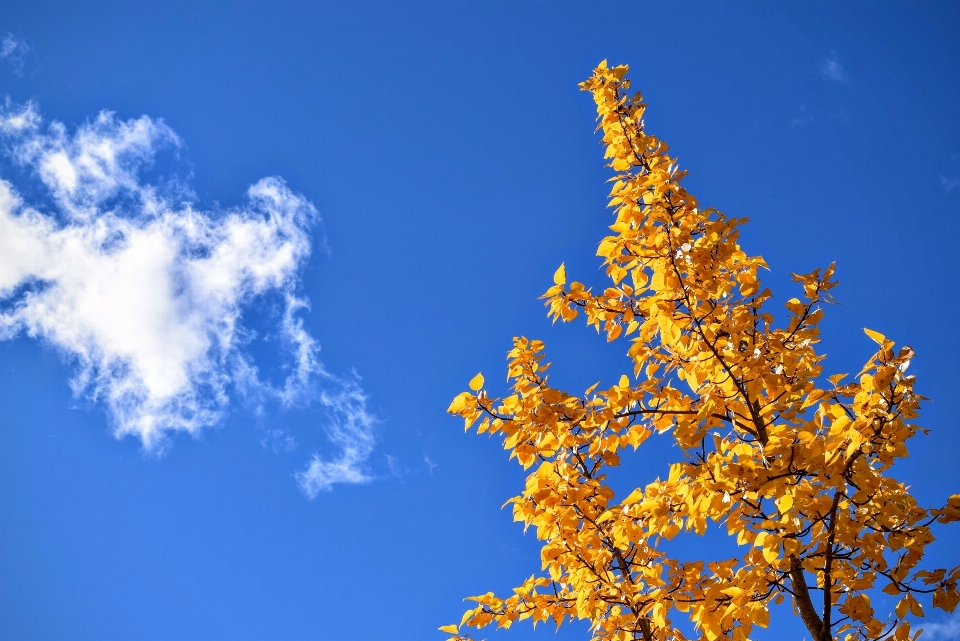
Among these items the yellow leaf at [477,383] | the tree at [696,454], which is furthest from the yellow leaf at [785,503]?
the yellow leaf at [477,383]

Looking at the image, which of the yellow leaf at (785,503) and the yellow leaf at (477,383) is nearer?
the yellow leaf at (785,503)

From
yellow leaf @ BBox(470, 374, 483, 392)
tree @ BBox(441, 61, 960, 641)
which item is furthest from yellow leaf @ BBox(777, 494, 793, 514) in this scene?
yellow leaf @ BBox(470, 374, 483, 392)

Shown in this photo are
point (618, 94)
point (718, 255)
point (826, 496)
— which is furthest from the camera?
point (618, 94)

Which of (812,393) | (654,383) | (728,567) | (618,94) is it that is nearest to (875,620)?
(728,567)

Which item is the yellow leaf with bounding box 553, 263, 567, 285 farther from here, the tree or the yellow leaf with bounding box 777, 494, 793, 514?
the yellow leaf with bounding box 777, 494, 793, 514

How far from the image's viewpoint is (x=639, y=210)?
3.30m

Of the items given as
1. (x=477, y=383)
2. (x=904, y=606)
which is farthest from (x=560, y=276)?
(x=904, y=606)

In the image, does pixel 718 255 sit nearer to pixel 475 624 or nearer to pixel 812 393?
pixel 812 393

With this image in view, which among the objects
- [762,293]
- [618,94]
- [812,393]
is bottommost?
[812,393]

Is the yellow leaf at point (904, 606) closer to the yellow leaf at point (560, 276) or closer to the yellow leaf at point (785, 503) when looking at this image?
the yellow leaf at point (785, 503)

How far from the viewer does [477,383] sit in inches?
120

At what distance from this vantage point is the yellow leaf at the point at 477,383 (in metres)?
3.04

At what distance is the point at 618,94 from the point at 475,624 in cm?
340

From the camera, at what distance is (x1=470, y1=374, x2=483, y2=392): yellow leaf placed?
3.04 m
